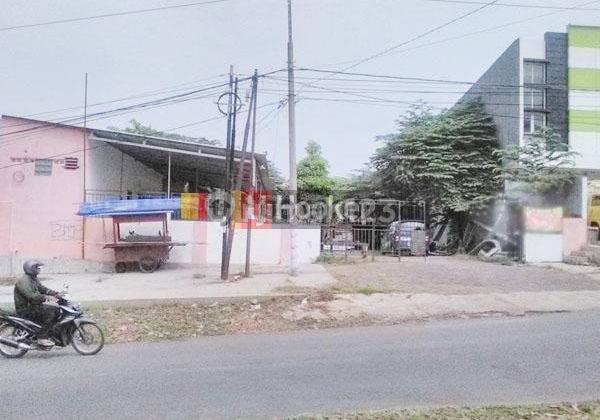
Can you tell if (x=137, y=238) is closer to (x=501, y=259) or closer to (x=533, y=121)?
(x=501, y=259)

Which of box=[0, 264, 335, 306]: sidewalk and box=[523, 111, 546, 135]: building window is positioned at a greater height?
box=[523, 111, 546, 135]: building window

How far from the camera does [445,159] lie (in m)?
22.1

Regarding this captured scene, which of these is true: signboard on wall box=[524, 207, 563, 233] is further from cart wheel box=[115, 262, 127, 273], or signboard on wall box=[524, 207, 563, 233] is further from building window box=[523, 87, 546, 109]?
cart wheel box=[115, 262, 127, 273]

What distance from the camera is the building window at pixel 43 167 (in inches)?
701

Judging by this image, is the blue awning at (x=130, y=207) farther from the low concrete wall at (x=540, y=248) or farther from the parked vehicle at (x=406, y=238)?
the low concrete wall at (x=540, y=248)

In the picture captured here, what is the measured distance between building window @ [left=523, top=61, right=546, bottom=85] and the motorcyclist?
22.1 metres

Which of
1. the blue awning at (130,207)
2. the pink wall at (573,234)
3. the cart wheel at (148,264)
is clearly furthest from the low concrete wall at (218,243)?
the pink wall at (573,234)

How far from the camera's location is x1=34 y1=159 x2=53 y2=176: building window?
58.4 feet

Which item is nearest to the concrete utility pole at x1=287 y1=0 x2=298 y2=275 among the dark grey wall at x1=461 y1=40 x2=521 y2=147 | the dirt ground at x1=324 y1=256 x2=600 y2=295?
the dirt ground at x1=324 y1=256 x2=600 y2=295

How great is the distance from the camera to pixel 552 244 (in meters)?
17.2

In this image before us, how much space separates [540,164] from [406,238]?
625 cm

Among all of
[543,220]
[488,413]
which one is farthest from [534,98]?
[488,413]

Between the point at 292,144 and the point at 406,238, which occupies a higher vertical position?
the point at 292,144

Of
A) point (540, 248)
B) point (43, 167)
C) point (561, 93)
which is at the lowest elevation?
point (540, 248)
